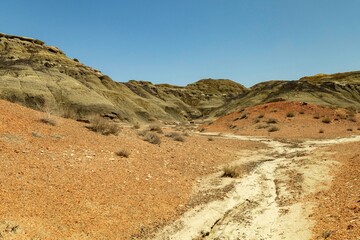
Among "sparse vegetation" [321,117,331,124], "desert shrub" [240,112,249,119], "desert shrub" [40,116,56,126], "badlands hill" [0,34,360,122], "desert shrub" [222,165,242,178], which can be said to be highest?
"badlands hill" [0,34,360,122]

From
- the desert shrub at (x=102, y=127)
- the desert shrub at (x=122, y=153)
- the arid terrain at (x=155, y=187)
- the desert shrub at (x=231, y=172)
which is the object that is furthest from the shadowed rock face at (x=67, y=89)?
the desert shrub at (x=231, y=172)

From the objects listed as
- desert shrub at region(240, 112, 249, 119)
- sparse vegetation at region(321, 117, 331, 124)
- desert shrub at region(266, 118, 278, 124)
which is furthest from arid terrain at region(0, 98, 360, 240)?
desert shrub at region(240, 112, 249, 119)

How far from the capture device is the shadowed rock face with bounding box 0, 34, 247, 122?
62.5 meters

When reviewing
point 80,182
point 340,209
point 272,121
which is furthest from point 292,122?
point 80,182

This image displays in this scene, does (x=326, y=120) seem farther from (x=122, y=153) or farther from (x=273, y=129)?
(x=122, y=153)

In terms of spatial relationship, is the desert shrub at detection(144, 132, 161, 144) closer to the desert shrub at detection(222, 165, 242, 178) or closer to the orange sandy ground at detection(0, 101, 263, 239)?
the orange sandy ground at detection(0, 101, 263, 239)

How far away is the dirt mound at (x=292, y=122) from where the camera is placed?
33.8 metres

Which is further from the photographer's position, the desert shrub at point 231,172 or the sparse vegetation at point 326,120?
the sparse vegetation at point 326,120

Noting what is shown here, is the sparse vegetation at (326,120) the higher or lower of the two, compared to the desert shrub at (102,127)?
lower

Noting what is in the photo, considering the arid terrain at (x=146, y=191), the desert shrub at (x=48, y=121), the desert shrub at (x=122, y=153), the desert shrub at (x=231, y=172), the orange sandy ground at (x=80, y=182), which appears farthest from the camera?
the desert shrub at (x=48, y=121)

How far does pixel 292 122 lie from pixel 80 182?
34385 mm

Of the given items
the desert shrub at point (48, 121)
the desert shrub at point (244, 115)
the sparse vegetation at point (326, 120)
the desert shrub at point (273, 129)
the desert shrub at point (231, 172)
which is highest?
the desert shrub at point (244, 115)

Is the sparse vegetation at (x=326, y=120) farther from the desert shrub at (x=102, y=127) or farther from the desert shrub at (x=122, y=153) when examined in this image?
the desert shrub at (x=122, y=153)

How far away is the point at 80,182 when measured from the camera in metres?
10.1
